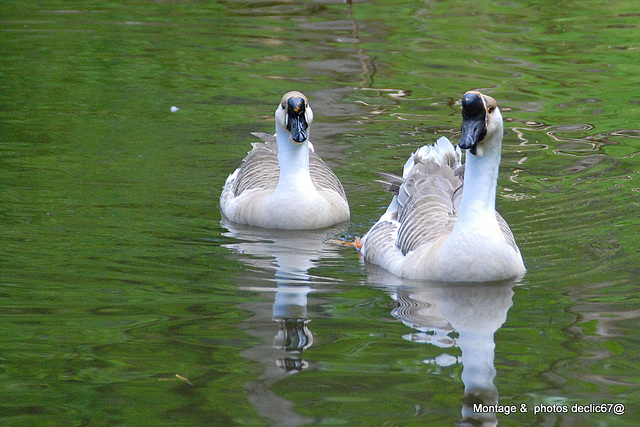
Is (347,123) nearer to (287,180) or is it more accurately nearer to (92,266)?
(287,180)

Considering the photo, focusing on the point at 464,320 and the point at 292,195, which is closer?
the point at 464,320

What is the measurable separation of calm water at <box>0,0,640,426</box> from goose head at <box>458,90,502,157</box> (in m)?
1.25

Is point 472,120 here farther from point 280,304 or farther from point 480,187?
point 280,304

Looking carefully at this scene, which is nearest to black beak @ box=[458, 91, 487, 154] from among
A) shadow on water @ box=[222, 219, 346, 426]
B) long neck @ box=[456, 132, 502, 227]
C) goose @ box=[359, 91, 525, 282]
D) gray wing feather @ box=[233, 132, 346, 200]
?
goose @ box=[359, 91, 525, 282]

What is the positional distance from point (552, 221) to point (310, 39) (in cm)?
958

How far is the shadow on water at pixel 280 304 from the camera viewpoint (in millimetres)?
6168

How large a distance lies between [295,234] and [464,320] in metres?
3.14

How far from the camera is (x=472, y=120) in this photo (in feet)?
24.7

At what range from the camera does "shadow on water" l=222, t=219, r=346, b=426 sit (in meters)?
6.17

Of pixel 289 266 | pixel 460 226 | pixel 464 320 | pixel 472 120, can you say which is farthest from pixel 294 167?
pixel 464 320

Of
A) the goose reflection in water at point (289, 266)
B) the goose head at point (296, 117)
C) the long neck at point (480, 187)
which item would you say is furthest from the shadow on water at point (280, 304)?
the long neck at point (480, 187)

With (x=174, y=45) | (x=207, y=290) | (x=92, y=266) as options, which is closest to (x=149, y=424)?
(x=207, y=290)

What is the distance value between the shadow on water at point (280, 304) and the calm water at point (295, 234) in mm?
29

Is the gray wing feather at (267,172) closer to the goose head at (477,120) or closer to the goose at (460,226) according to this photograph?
the goose at (460,226)
